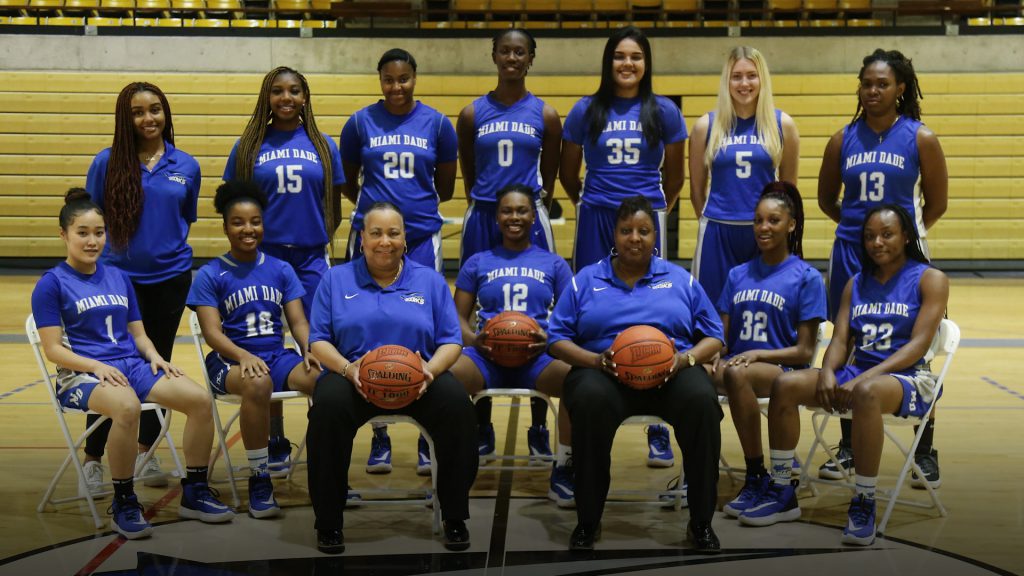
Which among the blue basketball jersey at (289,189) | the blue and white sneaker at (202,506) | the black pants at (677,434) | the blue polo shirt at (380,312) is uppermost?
the blue basketball jersey at (289,189)

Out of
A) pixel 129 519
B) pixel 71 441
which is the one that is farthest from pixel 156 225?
pixel 129 519

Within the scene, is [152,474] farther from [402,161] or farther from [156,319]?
[402,161]

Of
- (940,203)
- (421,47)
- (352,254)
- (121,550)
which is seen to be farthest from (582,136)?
(421,47)

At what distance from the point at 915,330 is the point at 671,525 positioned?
117cm

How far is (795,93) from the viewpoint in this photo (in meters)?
13.4

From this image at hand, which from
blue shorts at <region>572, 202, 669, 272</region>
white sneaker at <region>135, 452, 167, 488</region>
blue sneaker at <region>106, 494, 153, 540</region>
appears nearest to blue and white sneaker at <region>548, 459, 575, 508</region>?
blue shorts at <region>572, 202, 669, 272</region>

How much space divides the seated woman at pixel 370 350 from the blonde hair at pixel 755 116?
1518 mm

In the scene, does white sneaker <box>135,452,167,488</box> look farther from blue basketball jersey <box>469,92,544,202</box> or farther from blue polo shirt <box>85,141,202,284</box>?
blue basketball jersey <box>469,92,544,202</box>

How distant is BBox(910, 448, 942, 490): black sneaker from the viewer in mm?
4500

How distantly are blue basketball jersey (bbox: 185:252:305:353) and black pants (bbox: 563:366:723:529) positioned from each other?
4.39 ft

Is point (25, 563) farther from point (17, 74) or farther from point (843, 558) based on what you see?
point (17, 74)

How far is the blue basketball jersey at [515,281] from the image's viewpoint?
14.8 ft

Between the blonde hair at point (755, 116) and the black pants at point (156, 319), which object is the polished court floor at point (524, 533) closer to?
the black pants at point (156, 319)

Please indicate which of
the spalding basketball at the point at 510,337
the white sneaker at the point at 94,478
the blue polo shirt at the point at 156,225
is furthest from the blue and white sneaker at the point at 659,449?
the white sneaker at the point at 94,478
